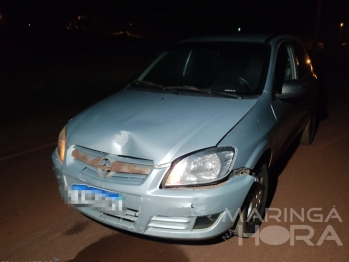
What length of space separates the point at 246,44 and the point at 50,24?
33.6 metres

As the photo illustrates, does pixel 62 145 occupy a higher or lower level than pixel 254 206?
higher

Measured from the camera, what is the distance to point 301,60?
486 centimetres

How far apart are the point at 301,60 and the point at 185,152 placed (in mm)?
3036

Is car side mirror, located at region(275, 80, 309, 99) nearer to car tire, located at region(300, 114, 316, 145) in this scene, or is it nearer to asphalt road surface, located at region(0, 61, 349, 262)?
asphalt road surface, located at region(0, 61, 349, 262)

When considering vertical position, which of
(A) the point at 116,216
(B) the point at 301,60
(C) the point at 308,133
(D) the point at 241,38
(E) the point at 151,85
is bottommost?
(C) the point at 308,133

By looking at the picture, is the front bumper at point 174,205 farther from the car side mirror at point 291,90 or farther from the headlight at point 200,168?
the car side mirror at point 291,90

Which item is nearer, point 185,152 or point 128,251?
point 185,152

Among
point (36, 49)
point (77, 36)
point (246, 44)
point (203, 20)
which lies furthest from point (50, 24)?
point (246, 44)

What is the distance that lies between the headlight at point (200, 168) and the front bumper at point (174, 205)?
2.2 inches

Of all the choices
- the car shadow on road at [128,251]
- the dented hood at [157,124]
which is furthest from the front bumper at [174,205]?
the car shadow on road at [128,251]

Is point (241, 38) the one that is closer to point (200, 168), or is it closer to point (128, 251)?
point (200, 168)

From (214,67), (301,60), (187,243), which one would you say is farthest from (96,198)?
(301,60)

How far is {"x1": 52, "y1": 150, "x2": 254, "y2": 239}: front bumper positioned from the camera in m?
2.49

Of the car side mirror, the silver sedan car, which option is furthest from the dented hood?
the car side mirror
